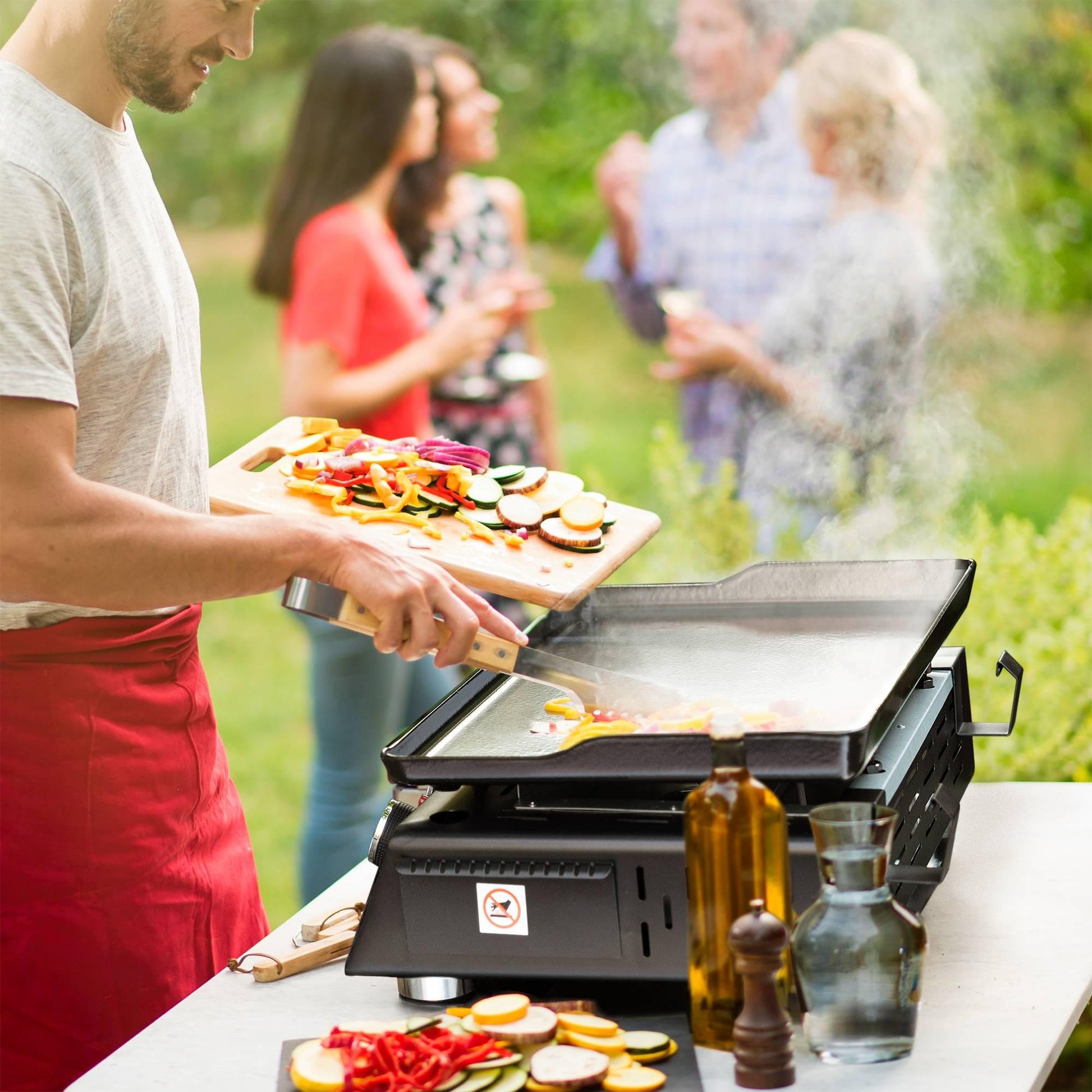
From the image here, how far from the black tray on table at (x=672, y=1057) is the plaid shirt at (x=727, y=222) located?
2492mm

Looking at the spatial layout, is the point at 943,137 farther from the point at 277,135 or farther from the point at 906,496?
the point at 277,135

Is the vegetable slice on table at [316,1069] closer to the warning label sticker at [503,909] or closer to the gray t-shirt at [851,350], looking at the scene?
the warning label sticker at [503,909]

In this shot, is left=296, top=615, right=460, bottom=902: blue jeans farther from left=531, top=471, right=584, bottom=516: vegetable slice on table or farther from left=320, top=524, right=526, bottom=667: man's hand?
left=320, top=524, right=526, bottom=667: man's hand

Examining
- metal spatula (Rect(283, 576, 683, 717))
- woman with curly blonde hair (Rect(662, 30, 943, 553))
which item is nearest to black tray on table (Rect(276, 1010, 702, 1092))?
metal spatula (Rect(283, 576, 683, 717))

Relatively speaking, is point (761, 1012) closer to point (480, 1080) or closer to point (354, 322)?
point (480, 1080)

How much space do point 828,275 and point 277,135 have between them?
388 cm

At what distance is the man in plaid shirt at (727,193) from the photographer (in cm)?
386

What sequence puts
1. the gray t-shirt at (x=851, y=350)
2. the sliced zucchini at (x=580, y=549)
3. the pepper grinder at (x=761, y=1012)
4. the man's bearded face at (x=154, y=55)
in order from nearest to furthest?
the pepper grinder at (x=761, y=1012), the man's bearded face at (x=154, y=55), the sliced zucchini at (x=580, y=549), the gray t-shirt at (x=851, y=350)

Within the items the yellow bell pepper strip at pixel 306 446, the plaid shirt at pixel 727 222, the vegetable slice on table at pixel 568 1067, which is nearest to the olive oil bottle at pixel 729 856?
the vegetable slice on table at pixel 568 1067

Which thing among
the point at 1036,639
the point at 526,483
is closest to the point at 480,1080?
the point at 526,483

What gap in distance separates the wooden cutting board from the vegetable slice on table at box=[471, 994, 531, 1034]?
0.46m

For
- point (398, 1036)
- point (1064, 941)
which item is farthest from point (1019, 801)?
point (398, 1036)

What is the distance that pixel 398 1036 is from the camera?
1344 millimetres

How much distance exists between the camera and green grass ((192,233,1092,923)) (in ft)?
16.8
